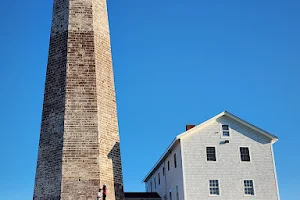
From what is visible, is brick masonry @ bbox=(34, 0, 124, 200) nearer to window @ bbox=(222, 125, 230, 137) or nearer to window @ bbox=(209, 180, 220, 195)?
window @ bbox=(209, 180, 220, 195)

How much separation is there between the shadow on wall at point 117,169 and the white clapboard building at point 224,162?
5.03 metres

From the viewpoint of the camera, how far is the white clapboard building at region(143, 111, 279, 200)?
27969 millimetres

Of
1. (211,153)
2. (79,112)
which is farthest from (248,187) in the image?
(79,112)

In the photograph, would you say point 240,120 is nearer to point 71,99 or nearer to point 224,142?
point 224,142

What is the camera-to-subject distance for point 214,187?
2798 centimetres

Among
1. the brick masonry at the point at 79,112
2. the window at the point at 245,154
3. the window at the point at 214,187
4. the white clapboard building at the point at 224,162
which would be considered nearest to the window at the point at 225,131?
the white clapboard building at the point at 224,162

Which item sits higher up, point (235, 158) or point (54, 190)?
point (235, 158)

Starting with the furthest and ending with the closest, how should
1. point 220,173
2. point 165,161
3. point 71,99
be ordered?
point 165,161
point 220,173
point 71,99

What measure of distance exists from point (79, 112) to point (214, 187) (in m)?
9.77

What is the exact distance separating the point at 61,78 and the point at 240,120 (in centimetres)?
1180

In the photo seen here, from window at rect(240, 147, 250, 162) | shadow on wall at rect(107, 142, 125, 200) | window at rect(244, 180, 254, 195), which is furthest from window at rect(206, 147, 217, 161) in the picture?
shadow on wall at rect(107, 142, 125, 200)

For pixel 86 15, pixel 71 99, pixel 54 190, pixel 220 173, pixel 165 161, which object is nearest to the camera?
pixel 54 190

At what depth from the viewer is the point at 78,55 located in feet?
82.5

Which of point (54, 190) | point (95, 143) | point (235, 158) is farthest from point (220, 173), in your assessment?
point (54, 190)
